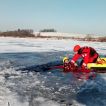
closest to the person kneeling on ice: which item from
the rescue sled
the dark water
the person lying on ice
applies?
the person lying on ice

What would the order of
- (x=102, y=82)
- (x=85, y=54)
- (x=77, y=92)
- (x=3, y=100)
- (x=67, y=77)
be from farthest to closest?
(x=85, y=54) < (x=67, y=77) < (x=102, y=82) < (x=77, y=92) < (x=3, y=100)

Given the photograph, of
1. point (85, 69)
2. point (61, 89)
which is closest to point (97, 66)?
point (85, 69)

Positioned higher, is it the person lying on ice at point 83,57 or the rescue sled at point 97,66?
the person lying on ice at point 83,57

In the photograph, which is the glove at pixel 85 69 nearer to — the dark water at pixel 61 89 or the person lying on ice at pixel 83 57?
the person lying on ice at pixel 83 57

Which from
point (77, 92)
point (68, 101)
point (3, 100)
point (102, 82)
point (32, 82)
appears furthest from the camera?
point (102, 82)

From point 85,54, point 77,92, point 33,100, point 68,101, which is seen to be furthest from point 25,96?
point 85,54

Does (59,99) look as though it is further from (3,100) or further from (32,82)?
(32,82)

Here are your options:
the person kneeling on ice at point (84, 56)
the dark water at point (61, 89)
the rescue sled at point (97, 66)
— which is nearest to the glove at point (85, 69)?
the person kneeling on ice at point (84, 56)

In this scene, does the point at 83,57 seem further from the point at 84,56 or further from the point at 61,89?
the point at 61,89

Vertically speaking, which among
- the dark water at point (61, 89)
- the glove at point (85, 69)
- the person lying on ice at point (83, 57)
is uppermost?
the person lying on ice at point (83, 57)

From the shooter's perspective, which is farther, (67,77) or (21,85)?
(67,77)

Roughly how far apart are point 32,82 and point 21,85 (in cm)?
75

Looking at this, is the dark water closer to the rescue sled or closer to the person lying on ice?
the person lying on ice

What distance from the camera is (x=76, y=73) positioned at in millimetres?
13219
